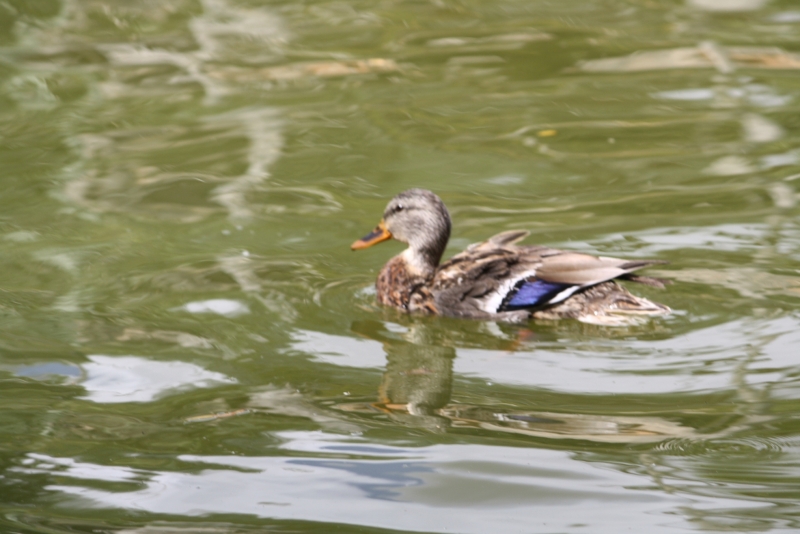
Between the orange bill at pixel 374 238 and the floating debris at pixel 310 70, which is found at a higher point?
the floating debris at pixel 310 70

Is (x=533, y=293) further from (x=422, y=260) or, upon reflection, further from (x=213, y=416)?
(x=213, y=416)

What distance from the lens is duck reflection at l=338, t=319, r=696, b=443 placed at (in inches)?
180

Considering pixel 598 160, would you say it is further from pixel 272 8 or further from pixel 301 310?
pixel 272 8

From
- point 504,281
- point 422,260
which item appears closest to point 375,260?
point 422,260

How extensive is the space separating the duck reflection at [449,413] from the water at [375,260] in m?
0.02

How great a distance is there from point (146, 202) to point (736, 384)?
15.1 ft

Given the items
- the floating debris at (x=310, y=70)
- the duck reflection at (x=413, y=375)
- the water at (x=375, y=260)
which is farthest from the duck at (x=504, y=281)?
the floating debris at (x=310, y=70)

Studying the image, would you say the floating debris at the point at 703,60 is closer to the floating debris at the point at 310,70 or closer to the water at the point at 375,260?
the water at the point at 375,260

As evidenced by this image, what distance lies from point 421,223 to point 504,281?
76cm

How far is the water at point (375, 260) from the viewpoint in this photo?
13.8ft

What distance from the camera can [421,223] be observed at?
6.76 m

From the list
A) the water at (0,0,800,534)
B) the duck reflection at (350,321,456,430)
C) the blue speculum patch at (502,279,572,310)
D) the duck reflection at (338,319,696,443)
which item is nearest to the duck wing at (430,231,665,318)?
the blue speculum patch at (502,279,572,310)

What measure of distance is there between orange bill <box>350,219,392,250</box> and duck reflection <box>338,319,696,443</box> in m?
1.11

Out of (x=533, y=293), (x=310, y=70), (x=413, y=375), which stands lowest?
(x=413, y=375)
